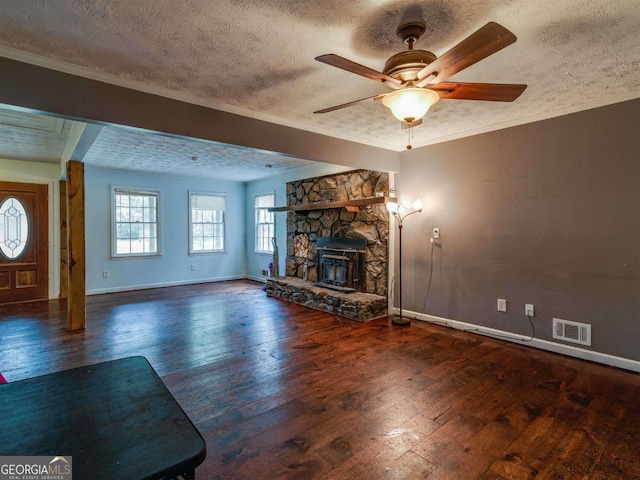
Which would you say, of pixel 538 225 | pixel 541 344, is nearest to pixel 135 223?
pixel 538 225

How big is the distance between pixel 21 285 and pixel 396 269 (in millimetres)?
6393

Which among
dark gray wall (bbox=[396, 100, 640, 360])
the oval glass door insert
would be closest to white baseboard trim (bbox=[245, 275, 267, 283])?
dark gray wall (bbox=[396, 100, 640, 360])

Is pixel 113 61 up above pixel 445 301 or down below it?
above

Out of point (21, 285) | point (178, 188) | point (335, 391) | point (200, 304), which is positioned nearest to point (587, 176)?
point (335, 391)

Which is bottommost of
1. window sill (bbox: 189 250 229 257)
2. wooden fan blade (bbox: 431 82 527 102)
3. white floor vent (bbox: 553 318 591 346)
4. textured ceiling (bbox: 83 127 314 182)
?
white floor vent (bbox: 553 318 591 346)

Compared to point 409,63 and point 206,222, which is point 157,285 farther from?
point 409,63

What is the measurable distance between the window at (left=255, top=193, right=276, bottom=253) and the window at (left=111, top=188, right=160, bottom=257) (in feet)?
7.07

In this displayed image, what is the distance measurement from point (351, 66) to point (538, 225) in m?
2.91

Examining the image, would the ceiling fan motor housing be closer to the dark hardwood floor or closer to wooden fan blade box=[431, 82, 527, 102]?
wooden fan blade box=[431, 82, 527, 102]

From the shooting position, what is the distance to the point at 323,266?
5.84 metres

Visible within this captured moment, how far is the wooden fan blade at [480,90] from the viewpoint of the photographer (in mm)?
1932

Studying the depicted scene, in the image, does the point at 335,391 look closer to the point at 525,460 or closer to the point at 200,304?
the point at 525,460

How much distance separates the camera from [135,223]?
22.6 ft

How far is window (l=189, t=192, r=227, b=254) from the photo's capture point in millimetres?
7582
